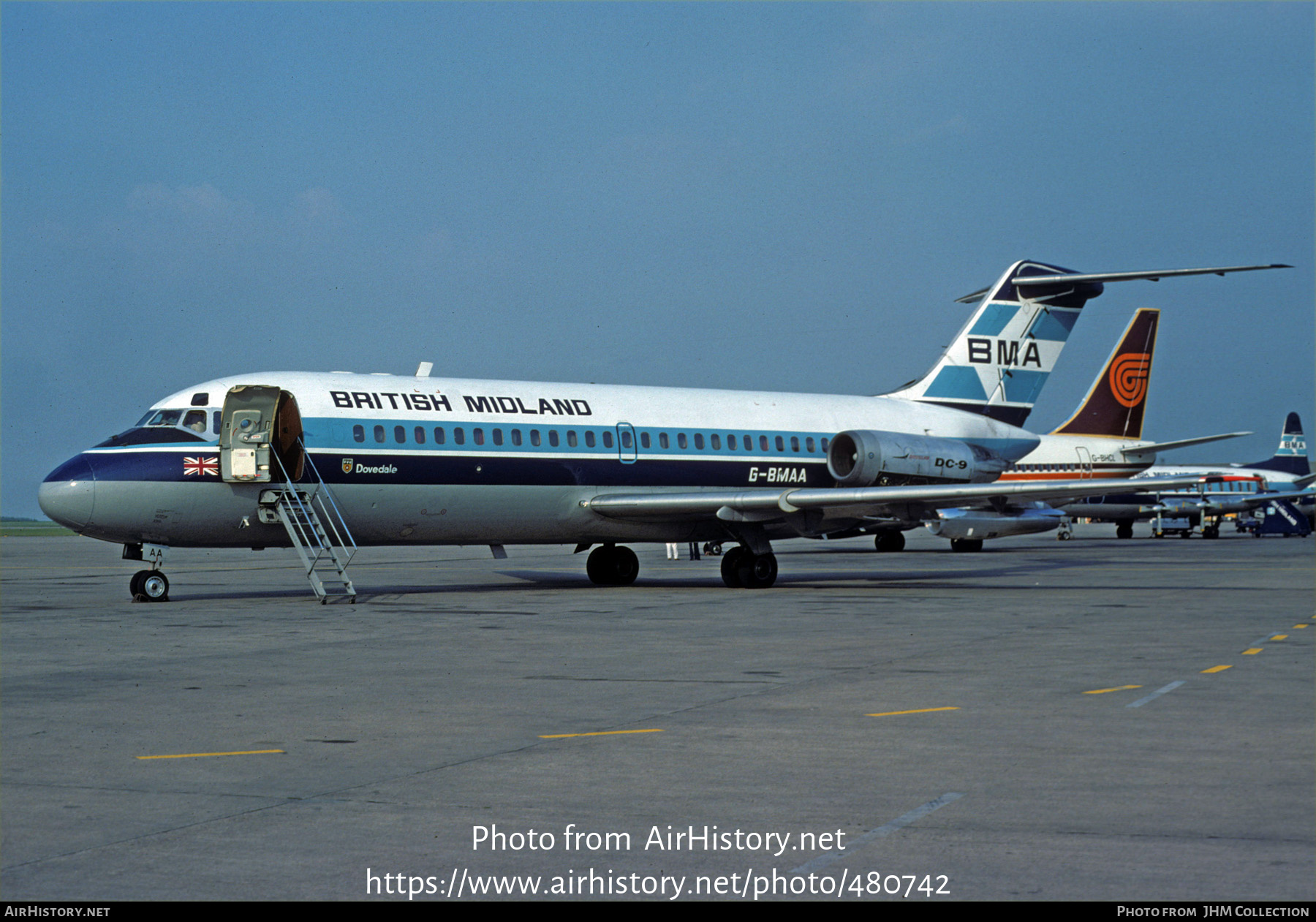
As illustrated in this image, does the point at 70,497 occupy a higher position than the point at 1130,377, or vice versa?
the point at 1130,377

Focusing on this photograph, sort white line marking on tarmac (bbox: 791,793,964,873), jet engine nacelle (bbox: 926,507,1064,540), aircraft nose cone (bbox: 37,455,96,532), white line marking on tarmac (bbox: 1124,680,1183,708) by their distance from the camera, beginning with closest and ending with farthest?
white line marking on tarmac (bbox: 791,793,964,873) < white line marking on tarmac (bbox: 1124,680,1183,708) < aircraft nose cone (bbox: 37,455,96,532) < jet engine nacelle (bbox: 926,507,1064,540)

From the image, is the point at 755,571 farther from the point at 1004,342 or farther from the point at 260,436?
the point at 1004,342

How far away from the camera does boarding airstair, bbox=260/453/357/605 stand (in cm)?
2094

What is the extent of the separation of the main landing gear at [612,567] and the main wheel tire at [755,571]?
2.53 meters

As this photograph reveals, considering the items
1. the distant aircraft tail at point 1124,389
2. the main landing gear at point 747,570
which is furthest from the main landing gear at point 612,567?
the distant aircraft tail at point 1124,389

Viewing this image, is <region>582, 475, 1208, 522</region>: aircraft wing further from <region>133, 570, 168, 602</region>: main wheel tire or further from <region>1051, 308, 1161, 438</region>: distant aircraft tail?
<region>1051, 308, 1161, 438</region>: distant aircraft tail

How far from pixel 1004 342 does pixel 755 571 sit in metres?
10.1

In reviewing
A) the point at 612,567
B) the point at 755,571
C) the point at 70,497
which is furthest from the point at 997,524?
the point at 70,497

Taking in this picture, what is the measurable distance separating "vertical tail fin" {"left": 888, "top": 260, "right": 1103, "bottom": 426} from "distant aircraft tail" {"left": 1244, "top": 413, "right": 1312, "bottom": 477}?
70.8 meters

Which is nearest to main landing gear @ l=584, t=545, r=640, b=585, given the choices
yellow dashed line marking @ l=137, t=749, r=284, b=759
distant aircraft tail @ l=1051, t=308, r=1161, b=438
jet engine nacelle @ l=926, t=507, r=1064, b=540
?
jet engine nacelle @ l=926, t=507, r=1064, b=540

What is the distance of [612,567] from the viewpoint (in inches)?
1054

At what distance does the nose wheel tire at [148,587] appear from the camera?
20.7m

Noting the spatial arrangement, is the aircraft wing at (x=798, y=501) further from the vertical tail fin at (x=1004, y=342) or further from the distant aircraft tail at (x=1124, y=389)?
the distant aircraft tail at (x=1124, y=389)

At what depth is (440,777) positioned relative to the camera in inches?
287
